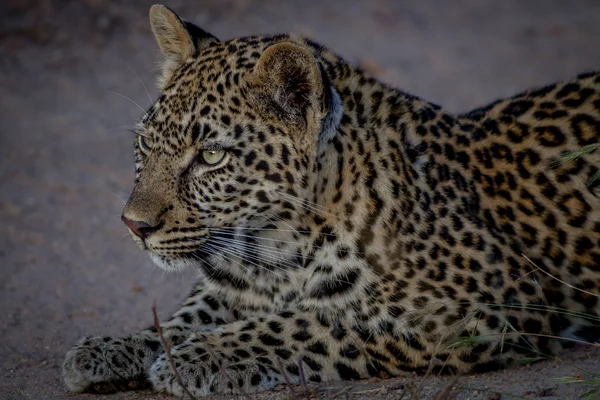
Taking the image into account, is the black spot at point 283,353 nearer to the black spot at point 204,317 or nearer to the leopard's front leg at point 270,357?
the leopard's front leg at point 270,357

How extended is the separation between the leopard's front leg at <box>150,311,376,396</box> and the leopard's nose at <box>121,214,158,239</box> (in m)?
0.71

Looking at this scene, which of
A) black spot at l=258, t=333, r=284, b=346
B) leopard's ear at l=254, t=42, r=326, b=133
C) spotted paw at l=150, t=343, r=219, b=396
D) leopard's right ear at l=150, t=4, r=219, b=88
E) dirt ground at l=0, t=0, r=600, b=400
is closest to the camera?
leopard's ear at l=254, t=42, r=326, b=133

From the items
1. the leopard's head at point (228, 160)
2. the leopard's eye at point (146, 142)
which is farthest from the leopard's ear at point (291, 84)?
the leopard's eye at point (146, 142)

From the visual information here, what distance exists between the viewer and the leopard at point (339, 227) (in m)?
5.89

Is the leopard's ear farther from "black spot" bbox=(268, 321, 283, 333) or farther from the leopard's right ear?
"black spot" bbox=(268, 321, 283, 333)

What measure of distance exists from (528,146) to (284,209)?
165 cm

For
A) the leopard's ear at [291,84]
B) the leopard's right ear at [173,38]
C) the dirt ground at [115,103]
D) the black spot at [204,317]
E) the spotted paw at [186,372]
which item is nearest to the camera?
the leopard's ear at [291,84]

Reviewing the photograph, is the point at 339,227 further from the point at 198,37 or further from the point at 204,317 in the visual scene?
the point at 198,37

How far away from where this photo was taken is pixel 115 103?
13.0m

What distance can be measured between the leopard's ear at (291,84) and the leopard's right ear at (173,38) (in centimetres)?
81

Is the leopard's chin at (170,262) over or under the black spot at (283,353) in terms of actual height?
over

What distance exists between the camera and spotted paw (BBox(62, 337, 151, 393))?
5996 mm

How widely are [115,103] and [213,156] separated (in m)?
7.35

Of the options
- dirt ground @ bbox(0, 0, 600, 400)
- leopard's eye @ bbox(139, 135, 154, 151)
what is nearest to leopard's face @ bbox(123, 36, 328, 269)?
leopard's eye @ bbox(139, 135, 154, 151)
